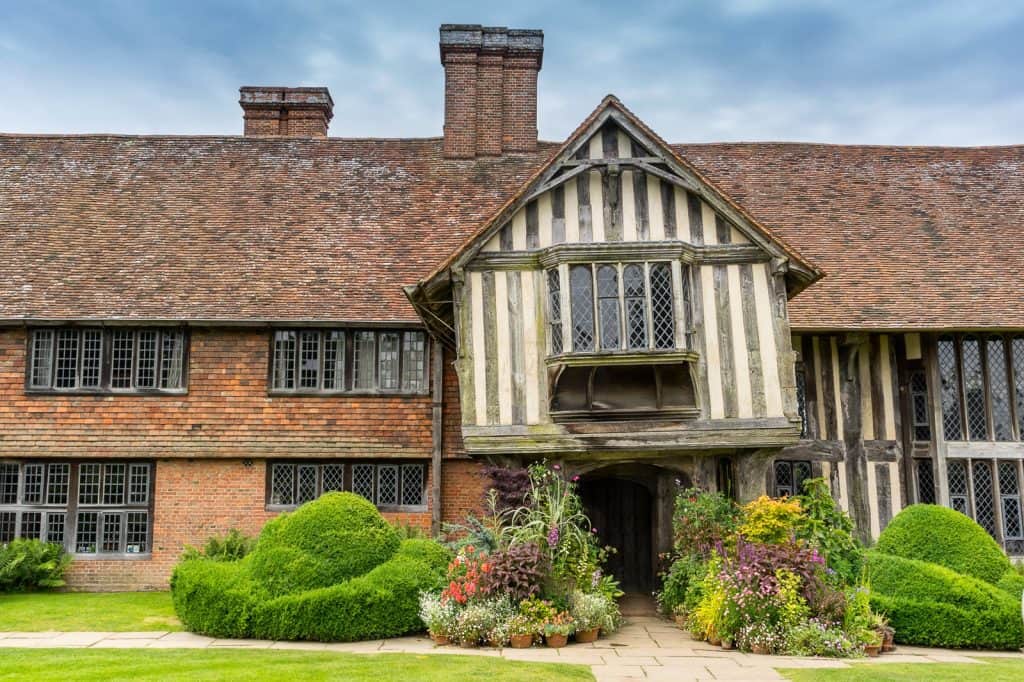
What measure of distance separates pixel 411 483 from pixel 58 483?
5813 mm

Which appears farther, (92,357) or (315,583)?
(92,357)

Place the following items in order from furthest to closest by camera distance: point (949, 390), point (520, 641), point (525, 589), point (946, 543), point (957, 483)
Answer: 1. point (949, 390)
2. point (957, 483)
3. point (946, 543)
4. point (525, 589)
5. point (520, 641)

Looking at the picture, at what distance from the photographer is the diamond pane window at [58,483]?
1436 centimetres

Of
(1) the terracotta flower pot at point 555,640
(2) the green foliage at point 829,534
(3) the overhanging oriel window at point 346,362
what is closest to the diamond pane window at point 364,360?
(3) the overhanging oriel window at point 346,362

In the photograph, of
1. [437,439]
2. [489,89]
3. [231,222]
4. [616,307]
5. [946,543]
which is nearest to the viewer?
[946,543]

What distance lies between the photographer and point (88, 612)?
1195 centimetres

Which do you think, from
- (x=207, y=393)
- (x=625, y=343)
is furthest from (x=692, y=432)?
(x=207, y=393)

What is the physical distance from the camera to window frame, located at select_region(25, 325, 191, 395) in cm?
1440

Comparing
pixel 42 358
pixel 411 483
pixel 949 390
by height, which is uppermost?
pixel 42 358

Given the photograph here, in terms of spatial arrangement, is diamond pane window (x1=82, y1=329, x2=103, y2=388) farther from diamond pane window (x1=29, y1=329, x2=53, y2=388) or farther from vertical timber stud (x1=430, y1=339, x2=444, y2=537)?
vertical timber stud (x1=430, y1=339, x2=444, y2=537)

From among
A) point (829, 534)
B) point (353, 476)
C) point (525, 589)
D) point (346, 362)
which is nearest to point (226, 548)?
point (353, 476)

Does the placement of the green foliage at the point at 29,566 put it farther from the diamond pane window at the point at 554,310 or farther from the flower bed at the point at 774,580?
the flower bed at the point at 774,580

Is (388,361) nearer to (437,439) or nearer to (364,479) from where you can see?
(437,439)

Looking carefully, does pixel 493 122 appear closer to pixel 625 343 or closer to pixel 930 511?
pixel 625 343
